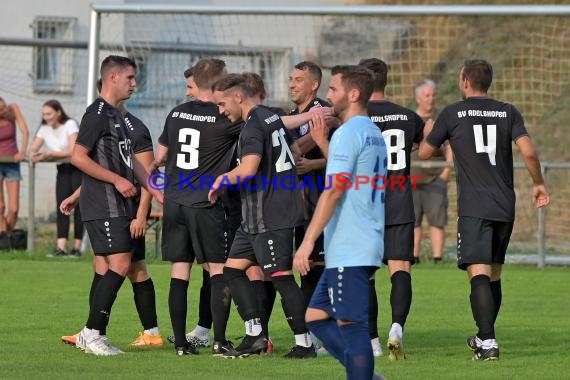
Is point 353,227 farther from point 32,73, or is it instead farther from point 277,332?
point 32,73

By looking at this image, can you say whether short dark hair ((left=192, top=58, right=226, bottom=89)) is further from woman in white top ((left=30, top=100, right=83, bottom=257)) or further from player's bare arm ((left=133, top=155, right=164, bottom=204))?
woman in white top ((left=30, top=100, right=83, bottom=257))

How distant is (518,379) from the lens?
8.01 meters

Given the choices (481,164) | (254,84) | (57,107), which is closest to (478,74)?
(481,164)

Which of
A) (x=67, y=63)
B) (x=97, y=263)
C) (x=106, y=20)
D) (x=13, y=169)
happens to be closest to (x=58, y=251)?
(x=13, y=169)

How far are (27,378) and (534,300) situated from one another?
22.3ft

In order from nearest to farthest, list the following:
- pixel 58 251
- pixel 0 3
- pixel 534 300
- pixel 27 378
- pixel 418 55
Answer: pixel 27 378, pixel 534 300, pixel 58 251, pixel 418 55, pixel 0 3

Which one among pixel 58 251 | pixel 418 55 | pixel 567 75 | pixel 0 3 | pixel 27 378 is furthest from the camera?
pixel 0 3

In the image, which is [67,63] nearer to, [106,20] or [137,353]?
[106,20]

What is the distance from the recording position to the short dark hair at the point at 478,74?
904 centimetres

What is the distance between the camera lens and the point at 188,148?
9.18 m

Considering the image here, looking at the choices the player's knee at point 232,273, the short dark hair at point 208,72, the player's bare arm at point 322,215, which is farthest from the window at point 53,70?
the player's bare arm at point 322,215

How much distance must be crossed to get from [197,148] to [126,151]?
0.54 meters

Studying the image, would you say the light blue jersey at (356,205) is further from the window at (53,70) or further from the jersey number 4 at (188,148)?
the window at (53,70)

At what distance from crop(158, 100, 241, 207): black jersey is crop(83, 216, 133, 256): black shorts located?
476 mm
